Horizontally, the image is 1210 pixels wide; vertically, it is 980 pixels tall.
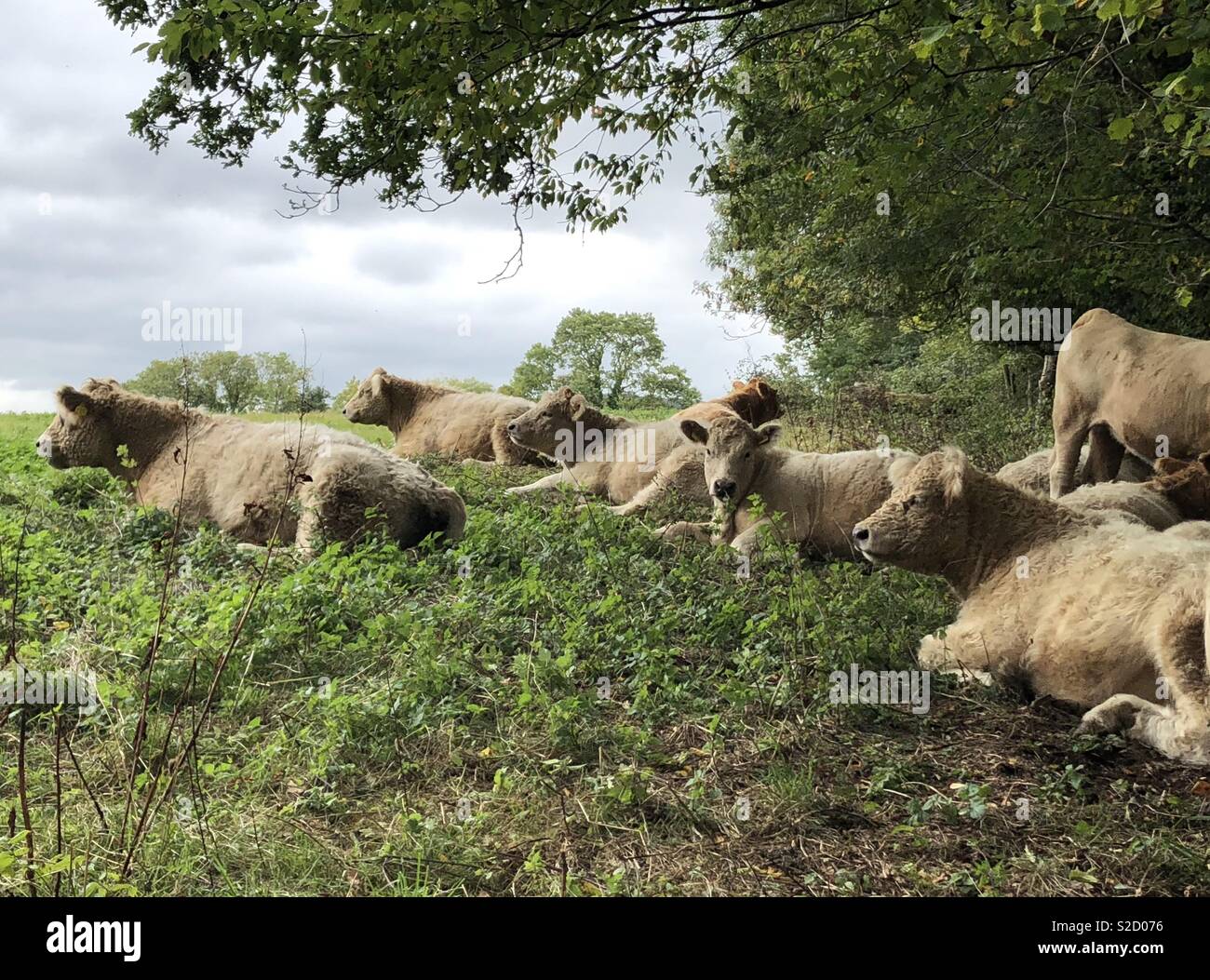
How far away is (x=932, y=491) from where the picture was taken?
21.6ft

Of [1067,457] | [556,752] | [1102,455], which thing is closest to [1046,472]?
[1067,457]

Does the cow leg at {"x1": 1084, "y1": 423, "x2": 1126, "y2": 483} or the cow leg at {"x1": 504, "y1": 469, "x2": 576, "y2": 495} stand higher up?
the cow leg at {"x1": 1084, "y1": 423, "x2": 1126, "y2": 483}

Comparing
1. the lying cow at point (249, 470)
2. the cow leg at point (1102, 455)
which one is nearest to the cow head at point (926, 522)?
the lying cow at point (249, 470)

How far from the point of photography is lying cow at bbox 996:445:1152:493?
1077cm

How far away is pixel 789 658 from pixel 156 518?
20.1 ft

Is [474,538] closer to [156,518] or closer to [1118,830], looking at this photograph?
[156,518]

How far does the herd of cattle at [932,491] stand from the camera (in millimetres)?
5594

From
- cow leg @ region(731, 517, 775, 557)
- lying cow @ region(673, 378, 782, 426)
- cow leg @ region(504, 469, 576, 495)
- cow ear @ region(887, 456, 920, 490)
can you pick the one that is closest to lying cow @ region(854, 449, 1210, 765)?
cow ear @ region(887, 456, 920, 490)

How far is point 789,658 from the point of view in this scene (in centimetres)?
637

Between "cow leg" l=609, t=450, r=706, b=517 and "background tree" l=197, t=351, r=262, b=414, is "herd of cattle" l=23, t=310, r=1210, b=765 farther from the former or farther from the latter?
"background tree" l=197, t=351, r=262, b=414

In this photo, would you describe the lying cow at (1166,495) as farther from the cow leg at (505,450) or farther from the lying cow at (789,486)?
the cow leg at (505,450)

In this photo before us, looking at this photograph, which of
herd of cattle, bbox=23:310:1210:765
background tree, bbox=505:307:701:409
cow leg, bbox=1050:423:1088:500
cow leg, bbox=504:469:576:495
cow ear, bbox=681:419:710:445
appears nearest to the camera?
herd of cattle, bbox=23:310:1210:765

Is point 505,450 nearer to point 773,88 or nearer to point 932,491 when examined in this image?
point 773,88

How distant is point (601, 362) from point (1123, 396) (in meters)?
16.3
